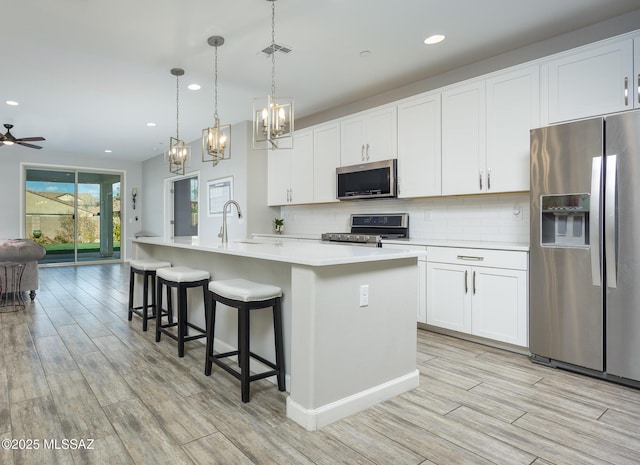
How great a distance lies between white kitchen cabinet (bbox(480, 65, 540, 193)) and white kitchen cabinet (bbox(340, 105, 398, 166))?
3.62ft

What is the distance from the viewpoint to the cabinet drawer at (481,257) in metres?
2.91

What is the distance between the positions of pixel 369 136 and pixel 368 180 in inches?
21.8

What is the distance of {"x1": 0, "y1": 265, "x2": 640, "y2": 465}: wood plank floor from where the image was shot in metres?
1.67

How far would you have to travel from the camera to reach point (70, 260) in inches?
346

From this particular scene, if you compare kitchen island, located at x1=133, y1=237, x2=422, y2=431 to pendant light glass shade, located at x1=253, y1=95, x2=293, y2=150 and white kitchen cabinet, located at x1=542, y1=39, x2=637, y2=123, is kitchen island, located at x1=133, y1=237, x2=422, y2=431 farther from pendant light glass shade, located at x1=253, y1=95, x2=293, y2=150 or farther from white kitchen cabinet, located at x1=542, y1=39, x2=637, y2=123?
white kitchen cabinet, located at x1=542, y1=39, x2=637, y2=123

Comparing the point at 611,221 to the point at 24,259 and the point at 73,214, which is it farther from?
the point at 73,214

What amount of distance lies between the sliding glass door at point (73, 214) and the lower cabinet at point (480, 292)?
873cm

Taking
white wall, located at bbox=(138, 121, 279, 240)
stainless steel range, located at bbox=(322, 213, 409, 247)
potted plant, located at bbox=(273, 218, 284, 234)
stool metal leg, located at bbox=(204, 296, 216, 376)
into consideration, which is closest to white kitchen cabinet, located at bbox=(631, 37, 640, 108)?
stainless steel range, located at bbox=(322, 213, 409, 247)

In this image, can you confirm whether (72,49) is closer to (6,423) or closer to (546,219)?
(6,423)

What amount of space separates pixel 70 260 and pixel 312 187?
7.06 m

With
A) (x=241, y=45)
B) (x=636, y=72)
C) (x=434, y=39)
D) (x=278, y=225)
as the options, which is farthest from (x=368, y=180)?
(x=636, y=72)

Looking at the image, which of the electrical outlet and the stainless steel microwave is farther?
the stainless steel microwave

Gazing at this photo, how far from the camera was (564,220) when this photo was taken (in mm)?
2721

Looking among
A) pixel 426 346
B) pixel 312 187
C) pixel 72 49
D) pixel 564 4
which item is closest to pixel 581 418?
pixel 426 346
